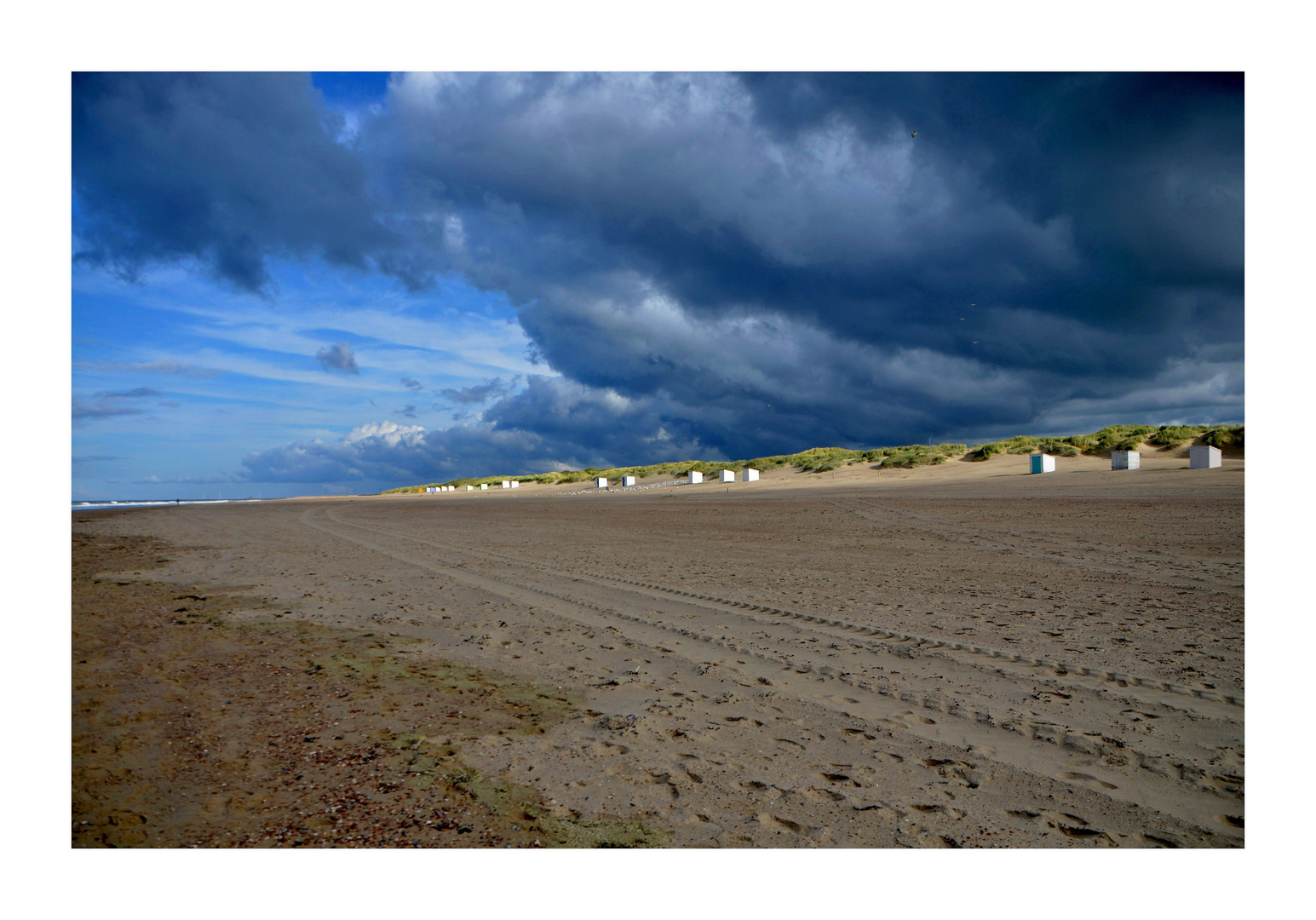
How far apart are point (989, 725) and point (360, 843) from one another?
137 inches

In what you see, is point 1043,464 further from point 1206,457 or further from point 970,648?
point 970,648

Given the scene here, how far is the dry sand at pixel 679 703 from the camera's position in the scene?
9.59ft

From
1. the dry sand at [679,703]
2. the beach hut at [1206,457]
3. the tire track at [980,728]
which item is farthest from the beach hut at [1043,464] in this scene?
the tire track at [980,728]

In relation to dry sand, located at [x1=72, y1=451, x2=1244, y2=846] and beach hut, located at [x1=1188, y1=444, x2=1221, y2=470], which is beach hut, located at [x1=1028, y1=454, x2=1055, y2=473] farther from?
dry sand, located at [x1=72, y1=451, x2=1244, y2=846]

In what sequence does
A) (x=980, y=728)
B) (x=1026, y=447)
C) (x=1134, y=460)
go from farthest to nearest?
(x=1026, y=447), (x=1134, y=460), (x=980, y=728)

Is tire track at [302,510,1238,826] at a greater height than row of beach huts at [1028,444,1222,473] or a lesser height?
lesser

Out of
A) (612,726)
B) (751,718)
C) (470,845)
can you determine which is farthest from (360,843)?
(751,718)

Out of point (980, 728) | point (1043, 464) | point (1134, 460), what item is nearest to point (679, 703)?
point (980, 728)

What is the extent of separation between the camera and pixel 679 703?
14.4ft

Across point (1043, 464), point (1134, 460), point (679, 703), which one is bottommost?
point (679, 703)

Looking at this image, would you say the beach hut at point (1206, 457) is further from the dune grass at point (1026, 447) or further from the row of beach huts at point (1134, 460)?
the dune grass at point (1026, 447)

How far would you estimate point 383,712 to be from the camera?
4301 mm

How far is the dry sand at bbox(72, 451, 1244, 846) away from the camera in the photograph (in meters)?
2.92

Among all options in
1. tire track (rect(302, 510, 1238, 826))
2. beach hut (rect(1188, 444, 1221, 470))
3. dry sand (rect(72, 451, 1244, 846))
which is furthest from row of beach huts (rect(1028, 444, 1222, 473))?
tire track (rect(302, 510, 1238, 826))
